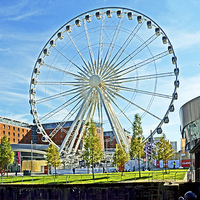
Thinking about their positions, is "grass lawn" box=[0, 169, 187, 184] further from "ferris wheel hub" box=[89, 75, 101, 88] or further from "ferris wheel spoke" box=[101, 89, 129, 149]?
"ferris wheel hub" box=[89, 75, 101, 88]

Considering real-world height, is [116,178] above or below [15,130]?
below

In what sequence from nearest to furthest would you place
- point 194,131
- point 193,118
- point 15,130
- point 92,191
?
point 92,191 < point 193,118 < point 194,131 < point 15,130

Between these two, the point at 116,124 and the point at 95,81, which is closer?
the point at 116,124

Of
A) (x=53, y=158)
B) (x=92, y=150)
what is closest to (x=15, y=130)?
(x=53, y=158)

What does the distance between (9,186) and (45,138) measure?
18.0 m

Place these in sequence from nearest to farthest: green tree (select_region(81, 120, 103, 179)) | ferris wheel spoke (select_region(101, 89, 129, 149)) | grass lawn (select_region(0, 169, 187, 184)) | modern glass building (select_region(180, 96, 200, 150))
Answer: grass lawn (select_region(0, 169, 187, 184))
modern glass building (select_region(180, 96, 200, 150))
green tree (select_region(81, 120, 103, 179))
ferris wheel spoke (select_region(101, 89, 129, 149))

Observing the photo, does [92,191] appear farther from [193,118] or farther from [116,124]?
[116,124]

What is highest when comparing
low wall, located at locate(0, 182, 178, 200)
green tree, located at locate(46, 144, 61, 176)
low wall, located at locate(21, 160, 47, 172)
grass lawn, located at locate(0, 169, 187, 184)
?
green tree, located at locate(46, 144, 61, 176)

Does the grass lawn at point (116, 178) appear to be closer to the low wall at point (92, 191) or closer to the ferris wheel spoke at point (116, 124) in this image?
the low wall at point (92, 191)

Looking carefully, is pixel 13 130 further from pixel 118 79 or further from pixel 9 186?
pixel 9 186

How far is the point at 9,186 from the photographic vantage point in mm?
33250

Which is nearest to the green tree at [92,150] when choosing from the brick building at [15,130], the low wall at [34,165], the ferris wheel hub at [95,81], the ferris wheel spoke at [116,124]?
the ferris wheel spoke at [116,124]

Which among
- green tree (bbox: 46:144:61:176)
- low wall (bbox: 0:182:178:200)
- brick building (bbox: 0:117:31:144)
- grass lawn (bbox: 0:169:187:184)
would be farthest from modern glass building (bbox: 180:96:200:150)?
brick building (bbox: 0:117:31:144)

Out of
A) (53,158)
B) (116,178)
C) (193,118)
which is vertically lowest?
(116,178)
